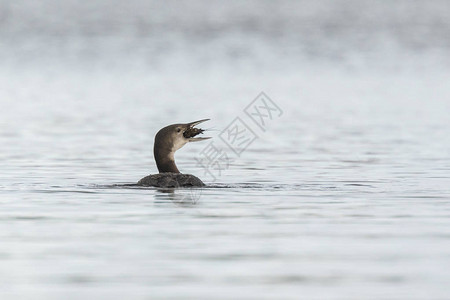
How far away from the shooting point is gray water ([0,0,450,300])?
31.0ft

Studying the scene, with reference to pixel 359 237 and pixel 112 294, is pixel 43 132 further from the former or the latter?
pixel 112 294

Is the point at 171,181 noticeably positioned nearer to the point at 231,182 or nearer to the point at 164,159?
the point at 164,159

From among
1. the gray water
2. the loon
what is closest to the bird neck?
the loon

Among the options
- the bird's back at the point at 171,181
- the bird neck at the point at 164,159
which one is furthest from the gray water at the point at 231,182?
the bird neck at the point at 164,159

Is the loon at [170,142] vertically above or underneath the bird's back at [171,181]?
above

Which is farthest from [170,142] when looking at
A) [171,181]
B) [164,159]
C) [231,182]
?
[231,182]

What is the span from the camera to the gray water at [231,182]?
945 centimetres

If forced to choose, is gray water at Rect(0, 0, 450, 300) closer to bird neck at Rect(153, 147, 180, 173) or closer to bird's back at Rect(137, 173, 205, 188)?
bird's back at Rect(137, 173, 205, 188)

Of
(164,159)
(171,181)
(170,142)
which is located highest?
(170,142)

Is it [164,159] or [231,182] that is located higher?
[164,159]

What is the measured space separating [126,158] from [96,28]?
51.2 meters

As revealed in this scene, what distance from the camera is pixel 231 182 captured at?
53.6ft

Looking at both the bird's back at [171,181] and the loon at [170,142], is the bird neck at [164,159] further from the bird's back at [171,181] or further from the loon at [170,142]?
the bird's back at [171,181]

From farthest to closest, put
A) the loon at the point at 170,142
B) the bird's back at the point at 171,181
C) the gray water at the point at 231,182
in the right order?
the loon at the point at 170,142 < the bird's back at the point at 171,181 < the gray water at the point at 231,182
